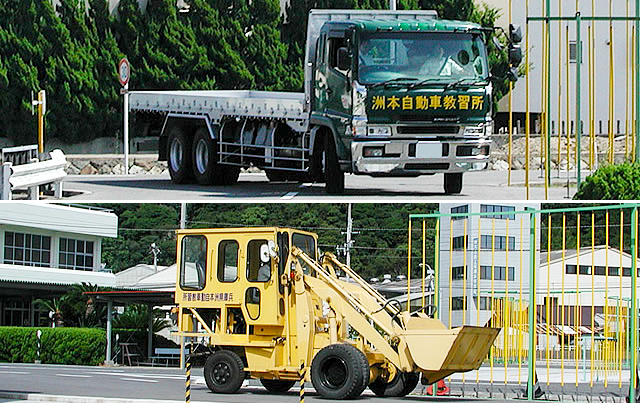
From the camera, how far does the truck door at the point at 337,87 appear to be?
68.0 ft

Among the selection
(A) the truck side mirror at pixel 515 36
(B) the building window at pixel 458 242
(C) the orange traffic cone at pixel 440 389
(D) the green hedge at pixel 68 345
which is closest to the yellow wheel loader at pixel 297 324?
(C) the orange traffic cone at pixel 440 389

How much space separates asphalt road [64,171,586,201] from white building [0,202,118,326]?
1581 cm

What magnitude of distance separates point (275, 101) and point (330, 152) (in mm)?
2717

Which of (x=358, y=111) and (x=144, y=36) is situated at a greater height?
(x=144, y=36)

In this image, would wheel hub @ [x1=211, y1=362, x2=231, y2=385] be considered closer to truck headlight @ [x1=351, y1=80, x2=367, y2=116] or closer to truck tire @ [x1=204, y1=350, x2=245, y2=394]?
truck tire @ [x1=204, y1=350, x2=245, y2=394]

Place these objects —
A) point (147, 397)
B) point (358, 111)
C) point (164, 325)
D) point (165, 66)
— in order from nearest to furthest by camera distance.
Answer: point (147, 397), point (358, 111), point (164, 325), point (165, 66)

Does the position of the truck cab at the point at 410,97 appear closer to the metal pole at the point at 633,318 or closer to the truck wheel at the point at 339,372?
the truck wheel at the point at 339,372

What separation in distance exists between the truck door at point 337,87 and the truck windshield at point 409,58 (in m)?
0.44

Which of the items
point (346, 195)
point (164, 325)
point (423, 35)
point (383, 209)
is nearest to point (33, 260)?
point (164, 325)

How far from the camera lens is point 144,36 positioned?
43844mm

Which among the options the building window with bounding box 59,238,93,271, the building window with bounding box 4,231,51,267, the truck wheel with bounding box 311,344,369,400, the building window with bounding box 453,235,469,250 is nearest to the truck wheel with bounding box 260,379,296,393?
the truck wheel with bounding box 311,344,369,400

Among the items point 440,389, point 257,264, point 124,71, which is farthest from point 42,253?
point 440,389

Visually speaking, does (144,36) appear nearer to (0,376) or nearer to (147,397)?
(0,376)

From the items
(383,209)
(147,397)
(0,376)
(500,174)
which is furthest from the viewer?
(383,209)
